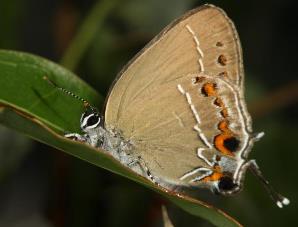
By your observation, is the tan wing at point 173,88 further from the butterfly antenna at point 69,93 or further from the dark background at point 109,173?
the dark background at point 109,173

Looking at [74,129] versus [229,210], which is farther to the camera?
[229,210]

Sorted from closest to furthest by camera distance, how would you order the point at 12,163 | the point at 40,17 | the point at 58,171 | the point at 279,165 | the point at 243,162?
1. the point at 243,162
2. the point at 12,163
3. the point at 58,171
4. the point at 279,165
5. the point at 40,17

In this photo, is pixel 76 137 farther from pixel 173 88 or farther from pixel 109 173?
pixel 109 173

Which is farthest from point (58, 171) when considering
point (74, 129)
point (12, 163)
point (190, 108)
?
point (190, 108)

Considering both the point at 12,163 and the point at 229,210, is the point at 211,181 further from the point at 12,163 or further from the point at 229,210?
the point at 12,163

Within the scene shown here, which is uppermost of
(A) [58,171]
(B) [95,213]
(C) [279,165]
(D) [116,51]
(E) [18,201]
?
(D) [116,51]

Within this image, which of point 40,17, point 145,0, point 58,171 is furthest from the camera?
point 40,17

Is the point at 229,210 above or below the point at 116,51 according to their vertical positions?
below
